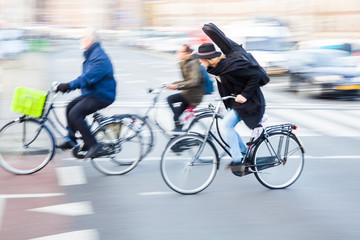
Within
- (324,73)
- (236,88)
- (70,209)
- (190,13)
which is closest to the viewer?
(70,209)

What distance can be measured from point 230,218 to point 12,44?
977 inches

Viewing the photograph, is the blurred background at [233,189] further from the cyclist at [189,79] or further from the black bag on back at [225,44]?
the black bag on back at [225,44]

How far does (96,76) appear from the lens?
6.26 m

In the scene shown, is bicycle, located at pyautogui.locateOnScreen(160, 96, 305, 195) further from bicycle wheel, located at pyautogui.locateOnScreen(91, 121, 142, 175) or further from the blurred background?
bicycle wheel, located at pyautogui.locateOnScreen(91, 121, 142, 175)

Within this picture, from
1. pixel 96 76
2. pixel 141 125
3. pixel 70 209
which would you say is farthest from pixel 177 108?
pixel 70 209

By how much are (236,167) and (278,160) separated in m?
0.52

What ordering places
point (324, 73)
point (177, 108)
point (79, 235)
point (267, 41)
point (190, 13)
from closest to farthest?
point (79, 235)
point (177, 108)
point (324, 73)
point (267, 41)
point (190, 13)

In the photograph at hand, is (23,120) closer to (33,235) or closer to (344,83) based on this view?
(33,235)

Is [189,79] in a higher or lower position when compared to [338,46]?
higher

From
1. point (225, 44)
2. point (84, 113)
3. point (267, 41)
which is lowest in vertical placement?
point (267, 41)

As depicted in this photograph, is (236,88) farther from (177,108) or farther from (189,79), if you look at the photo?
(177,108)

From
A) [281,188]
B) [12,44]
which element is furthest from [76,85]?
[12,44]

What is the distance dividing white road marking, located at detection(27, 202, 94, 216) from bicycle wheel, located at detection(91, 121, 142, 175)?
1.24 meters

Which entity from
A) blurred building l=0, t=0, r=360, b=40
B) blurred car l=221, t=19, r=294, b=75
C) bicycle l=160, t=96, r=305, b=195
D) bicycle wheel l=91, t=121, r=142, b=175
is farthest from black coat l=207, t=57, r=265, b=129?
blurred building l=0, t=0, r=360, b=40
